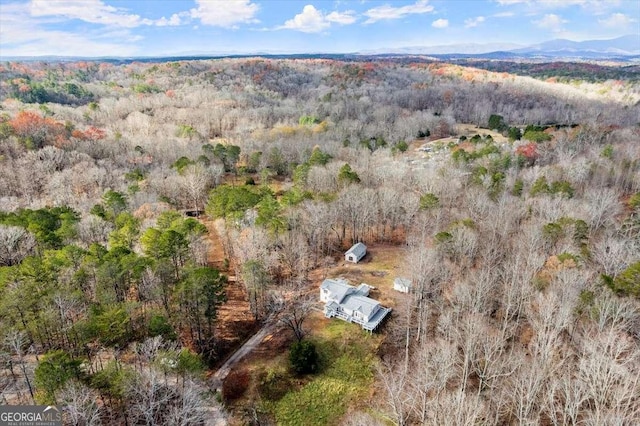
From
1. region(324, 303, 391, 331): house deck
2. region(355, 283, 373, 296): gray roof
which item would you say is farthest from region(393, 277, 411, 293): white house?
region(324, 303, 391, 331): house deck

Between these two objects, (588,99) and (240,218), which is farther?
(588,99)

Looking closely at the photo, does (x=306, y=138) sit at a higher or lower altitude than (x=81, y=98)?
lower

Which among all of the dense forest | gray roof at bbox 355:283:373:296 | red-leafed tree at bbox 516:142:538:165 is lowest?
gray roof at bbox 355:283:373:296

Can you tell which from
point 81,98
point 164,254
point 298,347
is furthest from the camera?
point 81,98

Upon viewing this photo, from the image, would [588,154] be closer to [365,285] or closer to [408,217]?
[408,217]

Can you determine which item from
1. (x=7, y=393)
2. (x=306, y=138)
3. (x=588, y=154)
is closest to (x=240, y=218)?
(x=7, y=393)

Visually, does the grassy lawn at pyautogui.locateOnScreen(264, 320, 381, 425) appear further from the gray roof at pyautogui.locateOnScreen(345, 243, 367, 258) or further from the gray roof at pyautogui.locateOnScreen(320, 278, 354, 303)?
the gray roof at pyautogui.locateOnScreen(345, 243, 367, 258)
